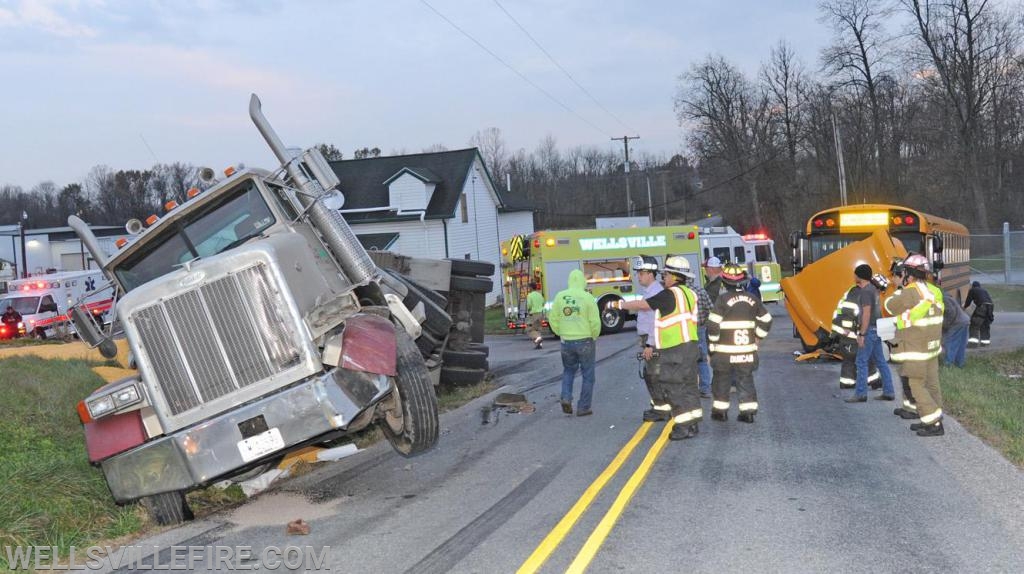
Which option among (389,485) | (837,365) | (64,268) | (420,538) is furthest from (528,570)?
(64,268)

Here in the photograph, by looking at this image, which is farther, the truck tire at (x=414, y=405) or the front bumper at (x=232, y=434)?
the truck tire at (x=414, y=405)

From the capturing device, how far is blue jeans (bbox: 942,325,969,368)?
1540 centimetres

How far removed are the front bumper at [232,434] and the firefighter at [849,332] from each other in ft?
24.7

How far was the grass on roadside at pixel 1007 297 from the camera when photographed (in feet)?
100

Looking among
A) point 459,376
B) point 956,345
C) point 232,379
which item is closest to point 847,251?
point 956,345

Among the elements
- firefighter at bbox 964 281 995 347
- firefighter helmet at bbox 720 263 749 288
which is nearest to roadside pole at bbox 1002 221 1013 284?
firefighter at bbox 964 281 995 347

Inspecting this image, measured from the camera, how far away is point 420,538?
624 centimetres

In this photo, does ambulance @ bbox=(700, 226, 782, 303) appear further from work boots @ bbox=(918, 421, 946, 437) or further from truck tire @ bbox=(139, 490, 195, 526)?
truck tire @ bbox=(139, 490, 195, 526)

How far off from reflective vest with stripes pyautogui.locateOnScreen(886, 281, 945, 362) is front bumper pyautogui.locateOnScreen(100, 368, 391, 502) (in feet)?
18.8

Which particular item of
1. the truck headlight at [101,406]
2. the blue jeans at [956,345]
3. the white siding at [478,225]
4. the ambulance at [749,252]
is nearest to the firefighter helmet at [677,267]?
the truck headlight at [101,406]

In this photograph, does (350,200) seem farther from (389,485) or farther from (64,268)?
(389,485)

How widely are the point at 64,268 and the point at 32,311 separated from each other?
34.3 m

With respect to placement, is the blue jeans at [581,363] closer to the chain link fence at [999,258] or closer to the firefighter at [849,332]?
the firefighter at [849,332]

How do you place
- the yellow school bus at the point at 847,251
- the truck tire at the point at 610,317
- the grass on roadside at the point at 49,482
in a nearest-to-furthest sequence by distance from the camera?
1. the grass on roadside at the point at 49,482
2. the yellow school bus at the point at 847,251
3. the truck tire at the point at 610,317
